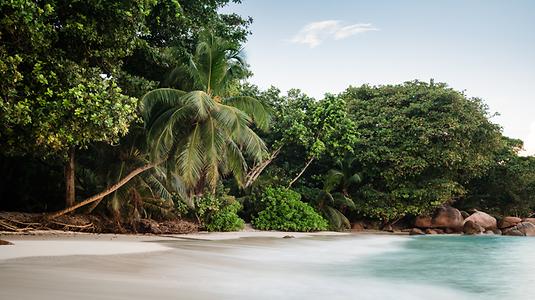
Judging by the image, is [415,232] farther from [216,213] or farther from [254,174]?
[216,213]

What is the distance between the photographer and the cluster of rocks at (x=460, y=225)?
2605 centimetres

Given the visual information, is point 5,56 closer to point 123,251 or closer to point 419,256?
point 123,251

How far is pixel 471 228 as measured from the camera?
25906 mm

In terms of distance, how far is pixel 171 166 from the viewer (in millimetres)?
13820

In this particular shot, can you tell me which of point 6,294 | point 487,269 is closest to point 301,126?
point 487,269

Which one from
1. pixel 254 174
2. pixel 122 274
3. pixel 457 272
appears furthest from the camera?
pixel 254 174

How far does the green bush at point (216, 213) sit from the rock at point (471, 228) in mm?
14697

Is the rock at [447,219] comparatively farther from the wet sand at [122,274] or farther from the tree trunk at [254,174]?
the wet sand at [122,274]

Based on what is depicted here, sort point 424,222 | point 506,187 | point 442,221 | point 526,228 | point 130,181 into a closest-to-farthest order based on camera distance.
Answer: point 130,181 < point 442,221 < point 424,222 < point 526,228 < point 506,187

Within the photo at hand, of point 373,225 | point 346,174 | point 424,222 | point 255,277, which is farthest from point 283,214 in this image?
point 255,277

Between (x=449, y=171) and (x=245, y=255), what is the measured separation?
17617mm

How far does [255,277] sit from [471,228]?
2276 centimetres

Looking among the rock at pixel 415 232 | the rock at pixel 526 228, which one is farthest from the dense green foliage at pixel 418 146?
the rock at pixel 526 228

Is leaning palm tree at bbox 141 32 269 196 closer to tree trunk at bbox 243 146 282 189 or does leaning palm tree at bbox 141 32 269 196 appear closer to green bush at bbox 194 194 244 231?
green bush at bbox 194 194 244 231
